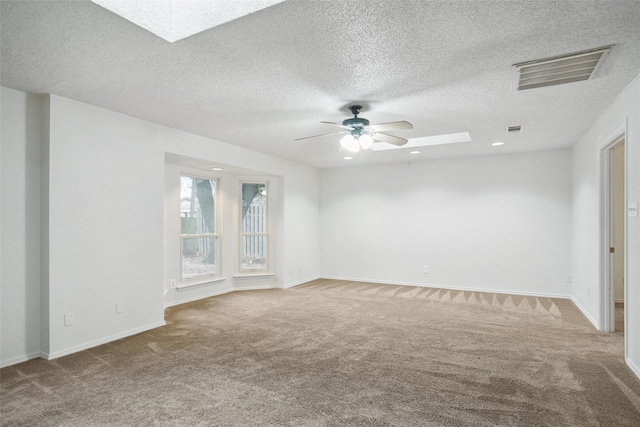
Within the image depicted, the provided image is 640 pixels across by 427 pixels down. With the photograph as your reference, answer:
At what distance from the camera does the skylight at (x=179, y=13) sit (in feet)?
6.85

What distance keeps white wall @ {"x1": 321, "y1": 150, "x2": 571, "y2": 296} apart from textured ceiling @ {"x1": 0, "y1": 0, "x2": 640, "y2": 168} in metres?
2.00

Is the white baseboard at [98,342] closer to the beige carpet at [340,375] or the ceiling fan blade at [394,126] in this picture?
the beige carpet at [340,375]

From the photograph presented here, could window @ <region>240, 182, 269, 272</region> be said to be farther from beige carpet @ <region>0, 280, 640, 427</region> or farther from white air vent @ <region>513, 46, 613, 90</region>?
white air vent @ <region>513, 46, 613, 90</region>

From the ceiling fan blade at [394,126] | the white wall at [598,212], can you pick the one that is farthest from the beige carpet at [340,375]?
the ceiling fan blade at [394,126]

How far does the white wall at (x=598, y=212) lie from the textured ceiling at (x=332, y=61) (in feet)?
0.66

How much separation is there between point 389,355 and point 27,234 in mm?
3633

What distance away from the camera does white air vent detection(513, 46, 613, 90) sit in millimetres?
2580

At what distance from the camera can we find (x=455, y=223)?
22.1 ft

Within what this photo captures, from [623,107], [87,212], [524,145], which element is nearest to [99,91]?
[87,212]

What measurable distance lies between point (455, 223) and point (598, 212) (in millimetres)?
2659

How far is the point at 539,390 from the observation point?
2693mm

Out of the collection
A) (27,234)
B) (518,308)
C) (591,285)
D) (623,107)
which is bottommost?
(518,308)

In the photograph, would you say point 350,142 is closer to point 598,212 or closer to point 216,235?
point 598,212

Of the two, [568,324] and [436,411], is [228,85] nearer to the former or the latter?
[436,411]
